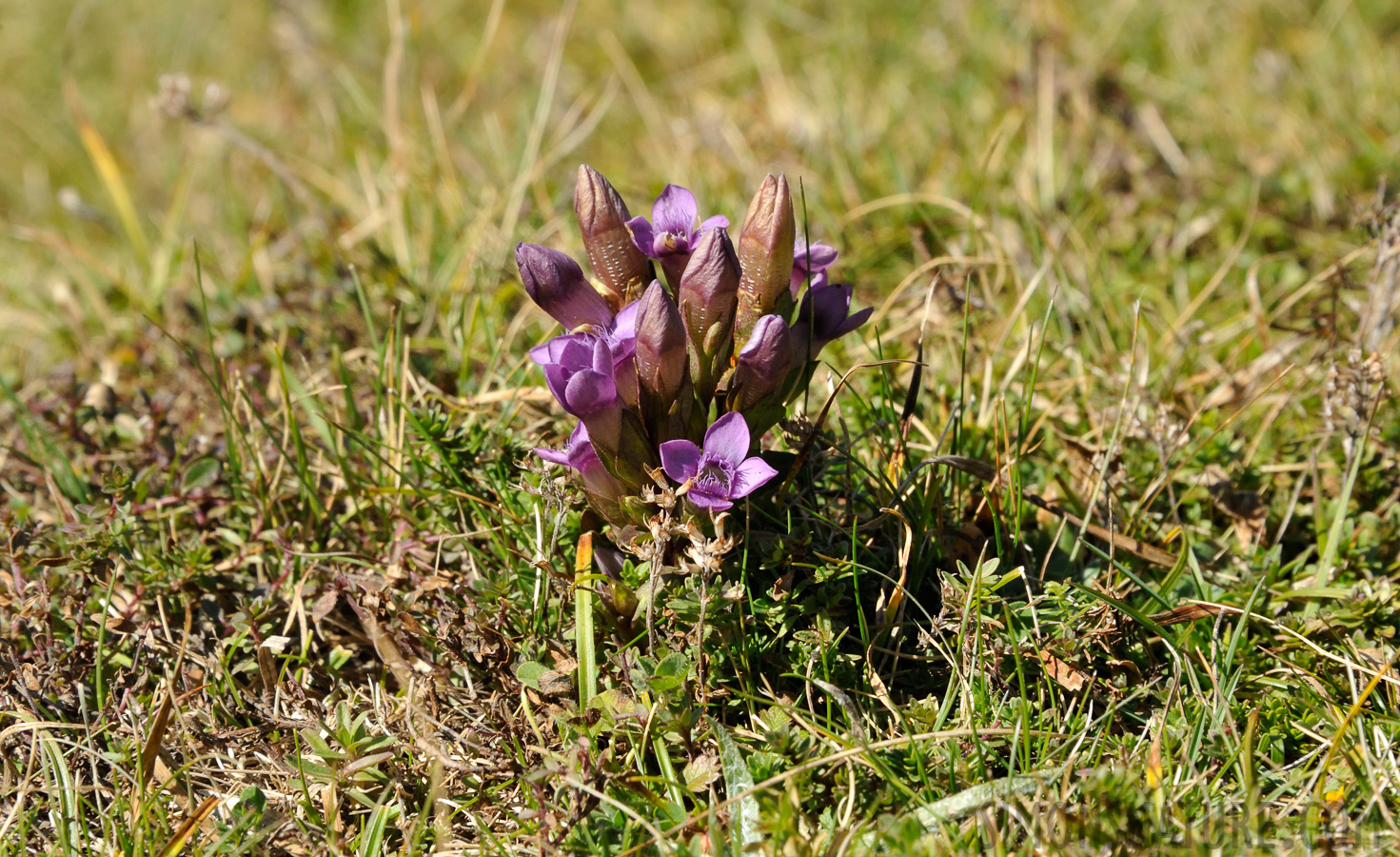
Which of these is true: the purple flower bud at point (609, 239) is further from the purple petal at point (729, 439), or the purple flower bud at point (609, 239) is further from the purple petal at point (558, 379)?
the purple petal at point (729, 439)

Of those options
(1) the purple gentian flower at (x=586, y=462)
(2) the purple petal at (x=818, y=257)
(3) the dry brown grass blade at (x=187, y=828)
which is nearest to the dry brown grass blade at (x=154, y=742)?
(3) the dry brown grass blade at (x=187, y=828)

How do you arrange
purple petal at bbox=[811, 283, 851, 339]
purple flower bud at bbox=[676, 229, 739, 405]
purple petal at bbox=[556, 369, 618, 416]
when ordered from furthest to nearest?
purple petal at bbox=[811, 283, 851, 339] → purple flower bud at bbox=[676, 229, 739, 405] → purple petal at bbox=[556, 369, 618, 416]

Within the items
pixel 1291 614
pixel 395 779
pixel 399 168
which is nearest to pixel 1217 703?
pixel 1291 614

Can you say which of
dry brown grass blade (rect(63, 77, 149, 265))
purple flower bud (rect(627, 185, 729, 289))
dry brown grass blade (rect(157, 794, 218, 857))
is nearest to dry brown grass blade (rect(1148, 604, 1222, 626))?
purple flower bud (rect(627, 185, 729, 289))

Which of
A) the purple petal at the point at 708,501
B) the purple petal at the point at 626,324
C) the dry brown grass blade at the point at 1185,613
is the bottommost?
the dry brown grass blade at the point at 1185,613

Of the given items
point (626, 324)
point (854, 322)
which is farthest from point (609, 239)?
point (854, 322)

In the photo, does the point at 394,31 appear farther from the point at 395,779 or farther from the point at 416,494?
the point at 395,779

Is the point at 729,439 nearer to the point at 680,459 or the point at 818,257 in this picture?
the point at 680,459

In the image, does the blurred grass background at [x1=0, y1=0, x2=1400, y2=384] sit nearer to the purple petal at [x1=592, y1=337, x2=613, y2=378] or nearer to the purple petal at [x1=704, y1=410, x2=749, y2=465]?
the purple petal at [x1=592, y1=337, x2=613, y2=378]
